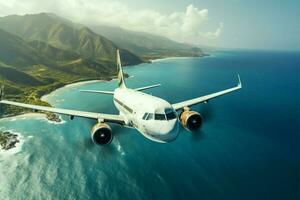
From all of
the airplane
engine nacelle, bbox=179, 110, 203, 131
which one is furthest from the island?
engine nacelle, bbox=179, 110, 203, 131

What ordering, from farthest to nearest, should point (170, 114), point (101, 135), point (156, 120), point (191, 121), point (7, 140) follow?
point (7, 140) < point (191, 121) < point (101, 135) < point (170, 114) < point (156, 120)

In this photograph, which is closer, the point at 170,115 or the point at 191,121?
the point at 170,115

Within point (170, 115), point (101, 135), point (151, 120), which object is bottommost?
point (101, 135)

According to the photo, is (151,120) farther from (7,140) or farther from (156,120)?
(7,140)

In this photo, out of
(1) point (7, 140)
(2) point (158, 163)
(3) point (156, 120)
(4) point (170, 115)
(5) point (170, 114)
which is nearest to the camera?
(3) point (156, 120)

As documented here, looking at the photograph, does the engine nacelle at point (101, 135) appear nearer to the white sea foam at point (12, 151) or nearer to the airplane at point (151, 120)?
the airplane at point (151, 120)

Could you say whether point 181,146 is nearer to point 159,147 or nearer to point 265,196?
Result: point 159,147

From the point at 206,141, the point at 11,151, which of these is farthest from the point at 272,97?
the point at 11,151

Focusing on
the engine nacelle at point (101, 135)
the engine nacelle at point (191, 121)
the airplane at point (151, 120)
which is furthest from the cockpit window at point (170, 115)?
the engine nacelle at point (101, 135)

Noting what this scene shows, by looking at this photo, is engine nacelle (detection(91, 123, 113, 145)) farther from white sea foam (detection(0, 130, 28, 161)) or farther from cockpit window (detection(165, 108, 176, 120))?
white sea foam (detection(0, 130, 28, 161))

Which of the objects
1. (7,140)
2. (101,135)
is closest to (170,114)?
(101,135)
